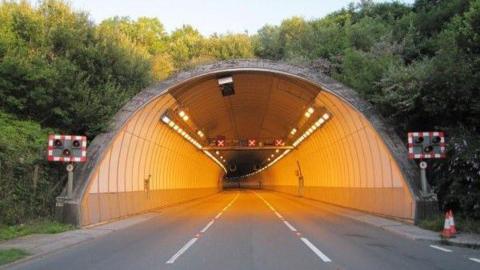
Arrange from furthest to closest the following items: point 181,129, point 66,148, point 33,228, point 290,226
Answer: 1. point 181,129
2. point 290,226
3. point 66,148
4. point 33,228

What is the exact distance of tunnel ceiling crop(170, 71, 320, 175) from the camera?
97.8 feet

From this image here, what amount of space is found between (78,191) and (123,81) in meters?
11.2

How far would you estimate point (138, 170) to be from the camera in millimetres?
29922

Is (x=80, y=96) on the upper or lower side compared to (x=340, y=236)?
upper

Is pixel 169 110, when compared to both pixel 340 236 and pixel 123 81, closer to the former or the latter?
pixel 123 81

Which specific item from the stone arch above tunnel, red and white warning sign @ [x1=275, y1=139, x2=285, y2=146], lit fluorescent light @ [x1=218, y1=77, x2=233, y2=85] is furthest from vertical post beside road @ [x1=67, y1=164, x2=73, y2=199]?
red and white warning sign @ [x1=275, y1=139, x2=285, y2=146]

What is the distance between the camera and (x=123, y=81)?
3078cm

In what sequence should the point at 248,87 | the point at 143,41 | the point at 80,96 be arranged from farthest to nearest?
the point at 143,41 → the point at 248,87 → the point at 80,96

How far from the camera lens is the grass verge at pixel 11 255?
39.7ft

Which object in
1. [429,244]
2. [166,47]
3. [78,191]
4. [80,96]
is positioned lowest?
[429,244]

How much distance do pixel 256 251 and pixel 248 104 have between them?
85.9 feet

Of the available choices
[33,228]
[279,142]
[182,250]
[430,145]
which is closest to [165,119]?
[33,228]

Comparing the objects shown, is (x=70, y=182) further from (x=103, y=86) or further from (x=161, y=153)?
(x=161, y=153)

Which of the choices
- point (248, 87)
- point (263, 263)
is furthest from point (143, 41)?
point (263, 263)
